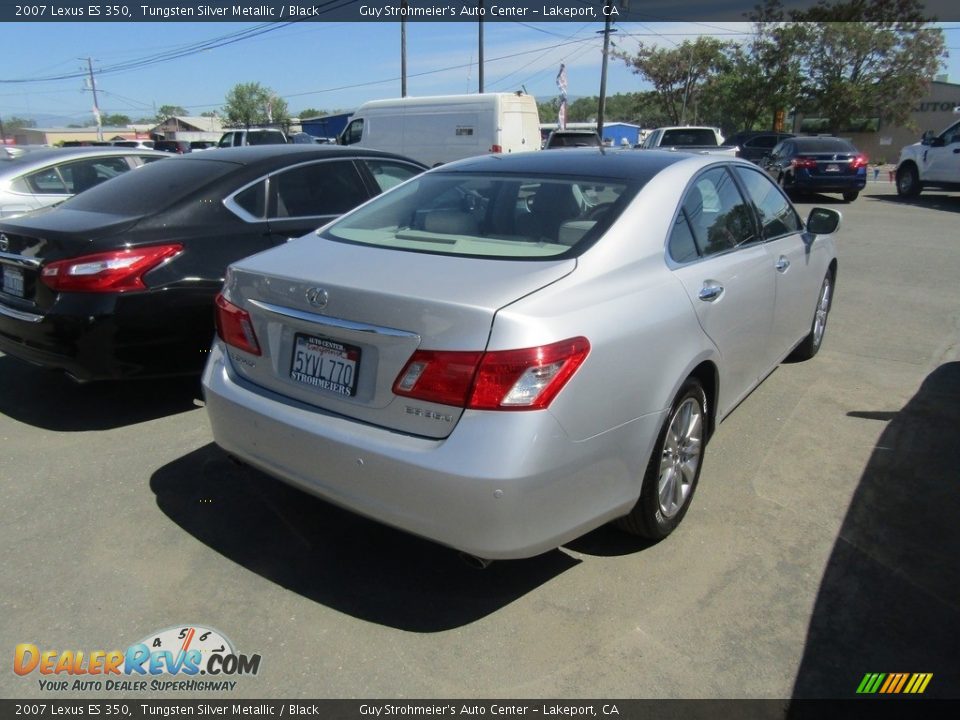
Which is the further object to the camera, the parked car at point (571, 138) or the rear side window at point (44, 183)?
the parked car at point (571, 138)

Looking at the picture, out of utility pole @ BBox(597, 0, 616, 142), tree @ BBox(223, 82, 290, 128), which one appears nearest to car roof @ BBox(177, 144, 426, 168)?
utility pole @ BBox(597, 0, 616, 142)

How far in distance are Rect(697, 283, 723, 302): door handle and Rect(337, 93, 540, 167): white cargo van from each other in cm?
1341

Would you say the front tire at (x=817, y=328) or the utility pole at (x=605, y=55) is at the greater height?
the utility pole at (x=605, y=55)

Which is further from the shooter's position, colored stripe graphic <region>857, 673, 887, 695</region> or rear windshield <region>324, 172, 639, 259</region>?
rear windshield <region>324, 172, 639, 259</region>

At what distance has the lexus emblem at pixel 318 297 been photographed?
2628 millimetres

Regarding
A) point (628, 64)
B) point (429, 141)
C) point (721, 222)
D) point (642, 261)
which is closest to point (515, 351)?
point (642, 261)

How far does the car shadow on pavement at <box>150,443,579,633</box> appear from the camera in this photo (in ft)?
9.21

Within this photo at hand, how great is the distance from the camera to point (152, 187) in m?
4.75

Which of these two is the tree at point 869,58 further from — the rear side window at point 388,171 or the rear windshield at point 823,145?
the rear side window at point 388,171

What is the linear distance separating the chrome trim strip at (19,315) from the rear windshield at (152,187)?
2.53 feet

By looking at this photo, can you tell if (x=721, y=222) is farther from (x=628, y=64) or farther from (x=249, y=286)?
(x=628, y=64)

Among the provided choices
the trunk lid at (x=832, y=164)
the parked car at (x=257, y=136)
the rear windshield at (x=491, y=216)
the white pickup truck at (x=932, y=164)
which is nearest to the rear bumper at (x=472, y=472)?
the rear windshield at (x=491, y=216)

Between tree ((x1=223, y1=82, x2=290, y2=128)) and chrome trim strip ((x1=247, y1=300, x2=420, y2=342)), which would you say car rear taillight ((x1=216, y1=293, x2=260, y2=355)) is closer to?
chrome trim strip ((x1=247, y1=300, x2=420, y2=342))

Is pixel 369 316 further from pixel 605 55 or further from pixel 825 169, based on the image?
pixel 605 55
